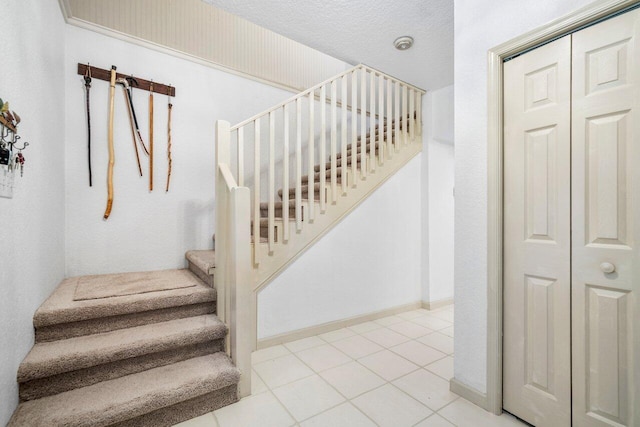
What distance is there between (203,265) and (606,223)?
94.9 inches

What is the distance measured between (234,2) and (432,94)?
251 cm

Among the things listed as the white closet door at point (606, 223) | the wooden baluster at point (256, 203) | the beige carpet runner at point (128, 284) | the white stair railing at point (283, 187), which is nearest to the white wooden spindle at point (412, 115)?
the white stair railing at point (283, 187)

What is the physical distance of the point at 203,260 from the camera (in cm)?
235

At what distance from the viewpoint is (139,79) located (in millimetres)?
2611

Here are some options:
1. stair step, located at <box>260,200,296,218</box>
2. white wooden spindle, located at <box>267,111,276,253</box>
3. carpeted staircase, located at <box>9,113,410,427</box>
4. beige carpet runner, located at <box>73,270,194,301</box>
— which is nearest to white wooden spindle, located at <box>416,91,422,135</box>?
stair step, located at <box>260,200,296,218</box>

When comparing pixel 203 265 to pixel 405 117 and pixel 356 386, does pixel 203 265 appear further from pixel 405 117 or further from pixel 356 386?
pixel 405 117

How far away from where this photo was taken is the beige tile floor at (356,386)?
5.10 feet

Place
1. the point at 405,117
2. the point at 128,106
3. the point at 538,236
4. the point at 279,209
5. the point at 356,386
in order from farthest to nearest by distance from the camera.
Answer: the point at 405,117 < the point at 279,209 < the point at 128,106 < the point at 356,386 < the point at 538,236

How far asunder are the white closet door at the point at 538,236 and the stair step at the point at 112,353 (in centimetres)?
177

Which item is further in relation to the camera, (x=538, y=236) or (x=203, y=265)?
(x=203, y=265)

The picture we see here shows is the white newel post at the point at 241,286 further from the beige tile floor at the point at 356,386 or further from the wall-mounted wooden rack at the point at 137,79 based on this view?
the wall-mounted wooden rack at the point at 137,79

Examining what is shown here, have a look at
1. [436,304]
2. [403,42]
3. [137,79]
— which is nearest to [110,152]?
[137,79]

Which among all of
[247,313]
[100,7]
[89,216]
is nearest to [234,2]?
[100,7]

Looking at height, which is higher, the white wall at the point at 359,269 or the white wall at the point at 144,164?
the white wall at the point at 144,164
